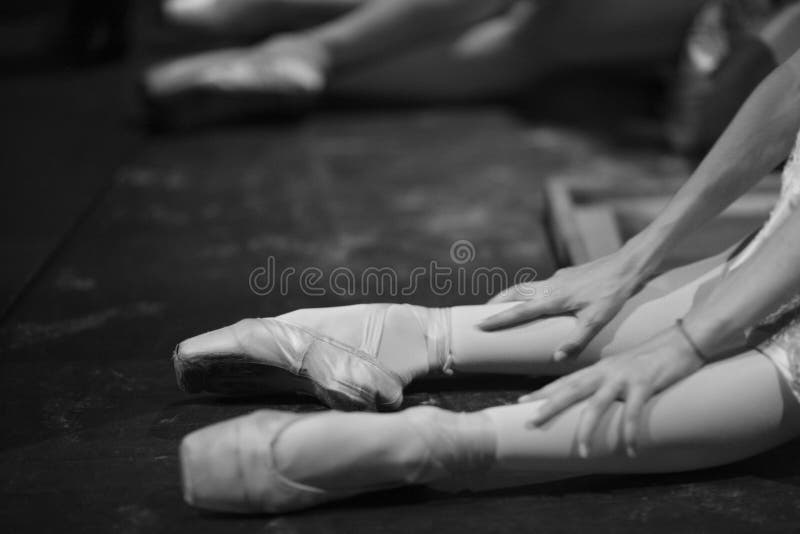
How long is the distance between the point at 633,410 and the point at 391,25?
5.91 ft

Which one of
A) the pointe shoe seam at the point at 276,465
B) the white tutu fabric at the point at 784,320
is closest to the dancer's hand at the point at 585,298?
the white tutu fabric at the point at 784,320

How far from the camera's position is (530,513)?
1035 mm

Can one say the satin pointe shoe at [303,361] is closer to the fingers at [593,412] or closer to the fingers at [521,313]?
the fingers at [521,313]

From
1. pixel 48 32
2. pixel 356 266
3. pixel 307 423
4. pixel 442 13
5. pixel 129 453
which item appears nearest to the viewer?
pixel 307 423

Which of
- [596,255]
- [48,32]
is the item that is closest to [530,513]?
[596,255]

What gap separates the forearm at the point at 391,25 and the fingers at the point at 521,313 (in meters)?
1.54

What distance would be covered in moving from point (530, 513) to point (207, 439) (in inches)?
13.6

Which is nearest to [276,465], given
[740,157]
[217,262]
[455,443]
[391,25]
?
[455,443]

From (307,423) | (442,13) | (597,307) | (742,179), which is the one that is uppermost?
(442,13)

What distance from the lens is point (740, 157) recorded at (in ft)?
3.91

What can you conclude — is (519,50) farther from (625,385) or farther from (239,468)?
(239,468)

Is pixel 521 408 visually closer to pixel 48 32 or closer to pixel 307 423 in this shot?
pixel 307 423

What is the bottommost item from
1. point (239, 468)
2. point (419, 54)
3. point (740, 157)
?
point (239, 468)

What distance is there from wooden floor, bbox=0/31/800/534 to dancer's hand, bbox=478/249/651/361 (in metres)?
0.14
